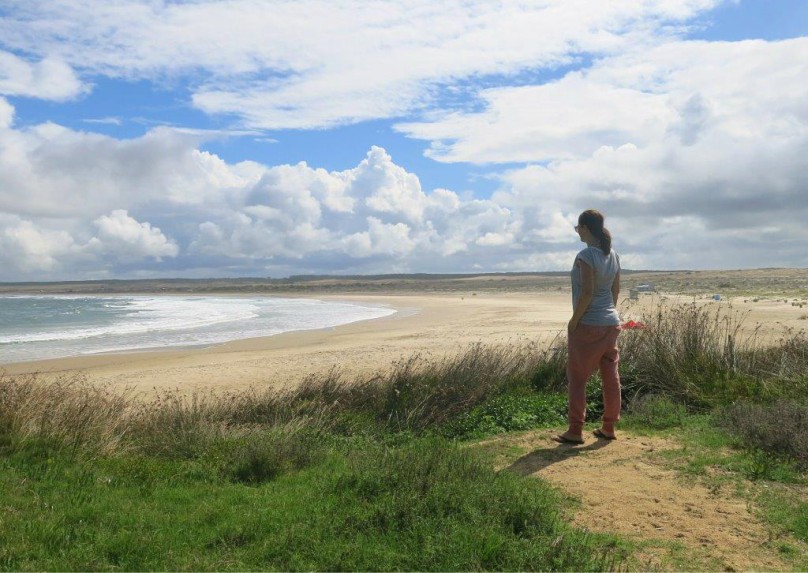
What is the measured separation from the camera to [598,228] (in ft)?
19.9

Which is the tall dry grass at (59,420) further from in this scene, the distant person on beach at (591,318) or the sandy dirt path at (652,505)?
the distant person on beach at (591,318)

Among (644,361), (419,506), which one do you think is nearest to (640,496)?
(419,506)

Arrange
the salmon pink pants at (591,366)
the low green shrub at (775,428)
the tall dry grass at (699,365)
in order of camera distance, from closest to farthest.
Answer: the low green shrub at (775,428), the salmon pink pants at (591,366), the tall dry grass at (699,365)

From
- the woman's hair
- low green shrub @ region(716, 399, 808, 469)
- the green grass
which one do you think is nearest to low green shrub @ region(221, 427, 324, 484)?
the green grass

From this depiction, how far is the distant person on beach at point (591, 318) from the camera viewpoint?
5984 millimetres

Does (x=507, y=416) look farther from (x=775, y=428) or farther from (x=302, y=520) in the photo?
(x=302, y=520)

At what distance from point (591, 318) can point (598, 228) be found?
0.83 metres

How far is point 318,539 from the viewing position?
12.7 ft

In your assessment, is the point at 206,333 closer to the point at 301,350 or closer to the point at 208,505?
the point at 301,350

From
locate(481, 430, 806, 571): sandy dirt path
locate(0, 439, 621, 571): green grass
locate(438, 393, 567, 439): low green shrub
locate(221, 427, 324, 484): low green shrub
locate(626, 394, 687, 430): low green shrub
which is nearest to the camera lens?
locate(0, 439, 621, 571): green grass

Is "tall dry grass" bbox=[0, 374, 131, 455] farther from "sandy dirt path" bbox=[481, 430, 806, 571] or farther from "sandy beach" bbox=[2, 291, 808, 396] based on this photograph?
"sandy beach" bbox=[2, 291, 808, 396]

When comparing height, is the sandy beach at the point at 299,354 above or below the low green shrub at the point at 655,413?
below

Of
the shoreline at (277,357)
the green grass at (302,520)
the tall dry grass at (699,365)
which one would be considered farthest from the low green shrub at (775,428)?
the shoreline at (277,357)

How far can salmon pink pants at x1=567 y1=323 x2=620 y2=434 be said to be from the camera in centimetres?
608
